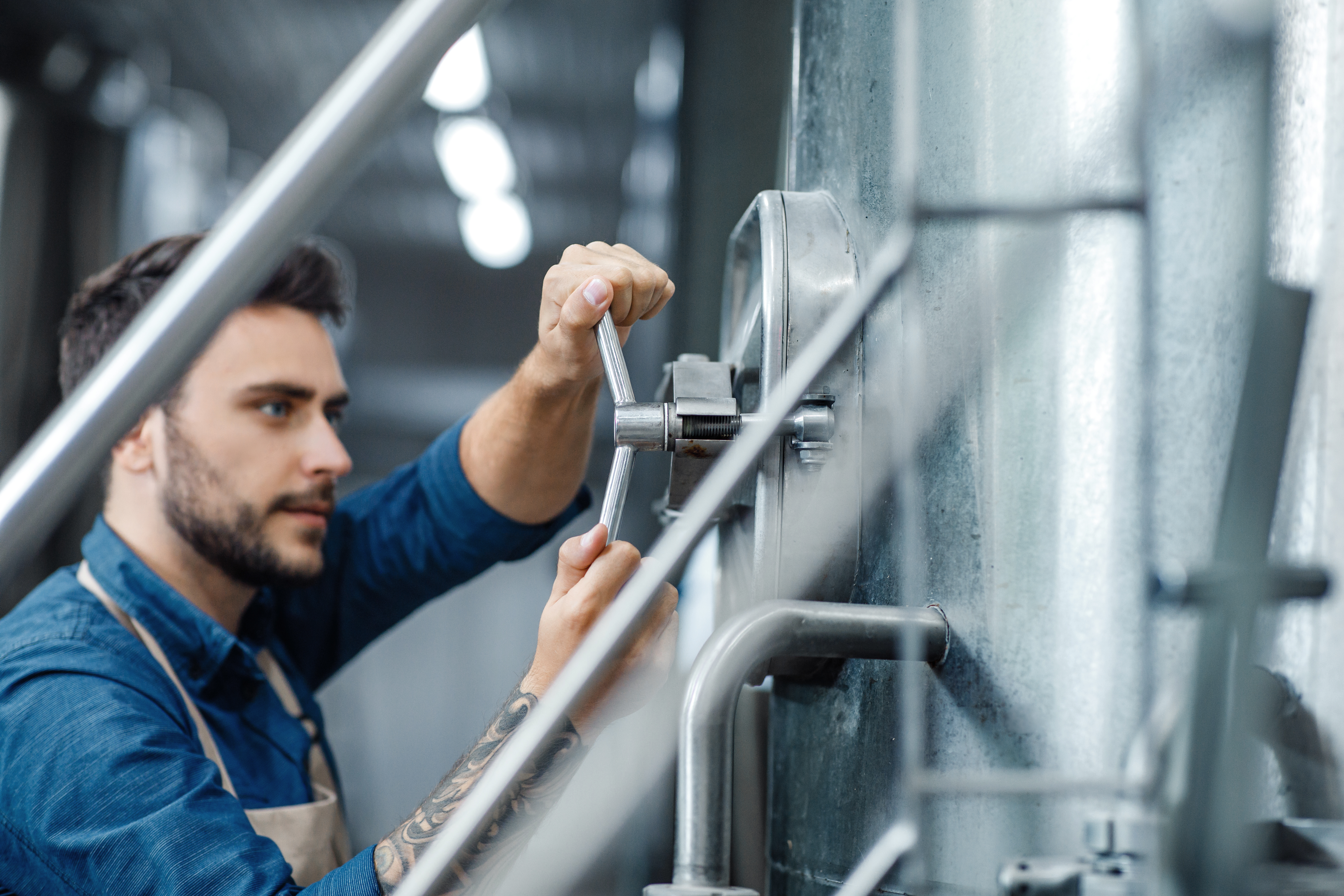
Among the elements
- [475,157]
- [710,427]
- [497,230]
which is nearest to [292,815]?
[710,427]

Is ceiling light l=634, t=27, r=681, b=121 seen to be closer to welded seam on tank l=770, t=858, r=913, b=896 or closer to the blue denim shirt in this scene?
the blue denim shirt

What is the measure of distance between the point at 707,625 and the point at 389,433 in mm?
3185

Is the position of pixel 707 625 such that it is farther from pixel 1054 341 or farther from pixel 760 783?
pixel 1054 341

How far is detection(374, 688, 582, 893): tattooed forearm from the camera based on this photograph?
64 centimetres

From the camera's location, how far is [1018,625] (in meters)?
0.44

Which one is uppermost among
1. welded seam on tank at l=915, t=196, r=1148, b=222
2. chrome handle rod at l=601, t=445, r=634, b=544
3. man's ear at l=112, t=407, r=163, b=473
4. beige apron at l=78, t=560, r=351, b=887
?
welded seam on tank at l=915, t=196, r=1148, b=222

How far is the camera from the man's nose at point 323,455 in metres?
1.10

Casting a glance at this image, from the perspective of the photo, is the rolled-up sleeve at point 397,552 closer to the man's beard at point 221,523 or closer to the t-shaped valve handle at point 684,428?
the man's beard at point 221,523

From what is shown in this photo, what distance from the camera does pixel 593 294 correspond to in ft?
2.04

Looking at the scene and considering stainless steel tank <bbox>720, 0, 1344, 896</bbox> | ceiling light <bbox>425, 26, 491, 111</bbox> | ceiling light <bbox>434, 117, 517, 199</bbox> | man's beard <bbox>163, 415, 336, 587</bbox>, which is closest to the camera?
stainless steel tank <bbox>720, 0, 1344, 896</bbox>

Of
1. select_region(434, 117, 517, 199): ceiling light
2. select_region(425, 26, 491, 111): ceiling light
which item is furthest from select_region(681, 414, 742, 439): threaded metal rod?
select_region(434, 117, 517, 199): ceiling light

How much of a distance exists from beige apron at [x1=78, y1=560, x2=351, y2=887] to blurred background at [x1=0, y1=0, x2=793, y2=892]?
0.41 metres

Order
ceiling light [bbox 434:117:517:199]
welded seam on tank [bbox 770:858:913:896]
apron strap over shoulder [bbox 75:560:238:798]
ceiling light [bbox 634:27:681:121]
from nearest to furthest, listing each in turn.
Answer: welded seam on tank [bbox 770:858:913:896], apron strap over shoulder [bbox 75:560:238:798], ceiling light [bbox 634:27:681:121], ceiling light [bbox 434:117:517:199]

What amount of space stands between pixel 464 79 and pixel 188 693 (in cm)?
211
